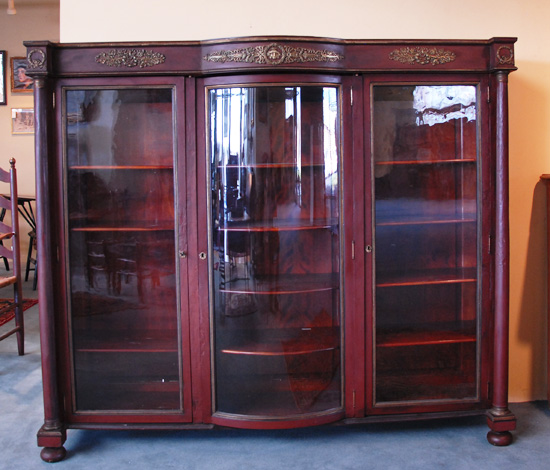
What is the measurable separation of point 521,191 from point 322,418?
142cm

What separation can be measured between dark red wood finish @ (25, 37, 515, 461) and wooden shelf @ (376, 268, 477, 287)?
0.06 metres

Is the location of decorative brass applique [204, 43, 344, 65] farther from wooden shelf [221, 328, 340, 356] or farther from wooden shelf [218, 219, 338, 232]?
wooden shelf [221, 328, 340, 356]

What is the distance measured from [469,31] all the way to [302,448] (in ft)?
6.56

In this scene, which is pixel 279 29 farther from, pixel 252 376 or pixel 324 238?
pixel 252 376

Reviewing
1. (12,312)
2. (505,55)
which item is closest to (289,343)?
(505,55)

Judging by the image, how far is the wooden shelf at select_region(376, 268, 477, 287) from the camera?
2131mm

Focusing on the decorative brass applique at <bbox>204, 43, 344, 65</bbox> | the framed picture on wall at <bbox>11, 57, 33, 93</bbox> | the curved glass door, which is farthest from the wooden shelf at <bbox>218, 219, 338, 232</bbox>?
the framed picture on wall at <bbox>11, 57, 33, 93</bbox>

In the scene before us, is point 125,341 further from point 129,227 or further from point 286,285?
point 286,285

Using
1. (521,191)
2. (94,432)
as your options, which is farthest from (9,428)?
(521,191)

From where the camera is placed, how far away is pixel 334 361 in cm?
211

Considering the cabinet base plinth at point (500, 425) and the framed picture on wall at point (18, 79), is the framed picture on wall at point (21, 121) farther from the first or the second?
the cabinet base plinth at point (500, 425)

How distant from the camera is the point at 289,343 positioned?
2.11 m

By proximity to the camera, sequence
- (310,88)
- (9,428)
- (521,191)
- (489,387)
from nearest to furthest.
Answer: (310,88)
(489,387)
(9,428)
(521,191)

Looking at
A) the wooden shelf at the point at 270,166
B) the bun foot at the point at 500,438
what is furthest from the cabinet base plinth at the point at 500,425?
the wooden shelf at the point at 270,166
